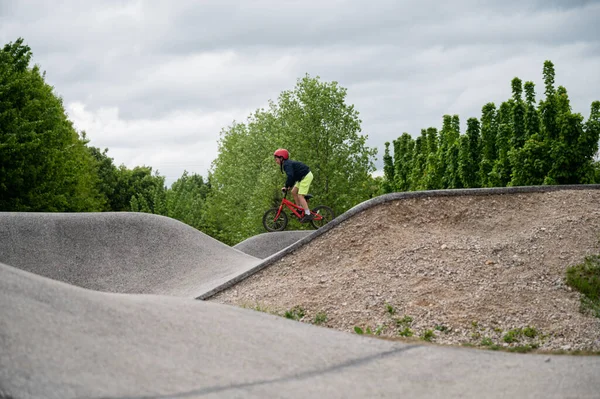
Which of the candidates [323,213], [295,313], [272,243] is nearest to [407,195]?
[295,313]

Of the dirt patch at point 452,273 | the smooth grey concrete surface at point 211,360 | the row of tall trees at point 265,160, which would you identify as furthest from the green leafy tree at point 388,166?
the smooth grey concrete surface at point 211,360

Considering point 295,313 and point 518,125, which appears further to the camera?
point 518,125

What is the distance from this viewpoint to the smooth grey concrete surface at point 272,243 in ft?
67.1

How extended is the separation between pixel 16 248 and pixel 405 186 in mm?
21009

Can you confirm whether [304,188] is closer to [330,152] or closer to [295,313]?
[295,313]

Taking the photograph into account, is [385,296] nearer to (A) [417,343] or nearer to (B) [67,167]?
(A) [417,343]

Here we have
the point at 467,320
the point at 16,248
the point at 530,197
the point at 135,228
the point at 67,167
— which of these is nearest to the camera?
the point at 467,320

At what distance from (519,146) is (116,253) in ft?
46.6

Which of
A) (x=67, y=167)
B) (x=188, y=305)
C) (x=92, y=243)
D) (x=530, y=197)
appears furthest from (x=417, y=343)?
(x=67, y=167)

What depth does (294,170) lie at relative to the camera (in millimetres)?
15961

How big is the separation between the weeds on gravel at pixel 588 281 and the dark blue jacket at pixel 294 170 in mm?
7499

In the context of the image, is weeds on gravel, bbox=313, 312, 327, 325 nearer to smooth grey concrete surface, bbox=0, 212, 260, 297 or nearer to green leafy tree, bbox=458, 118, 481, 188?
smooth grey concrete surface, bbox=0, 212, 260, 297

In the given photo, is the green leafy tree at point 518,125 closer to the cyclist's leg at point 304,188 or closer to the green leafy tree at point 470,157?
the green leafy tree at point 470,157

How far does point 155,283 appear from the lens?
14.3m
